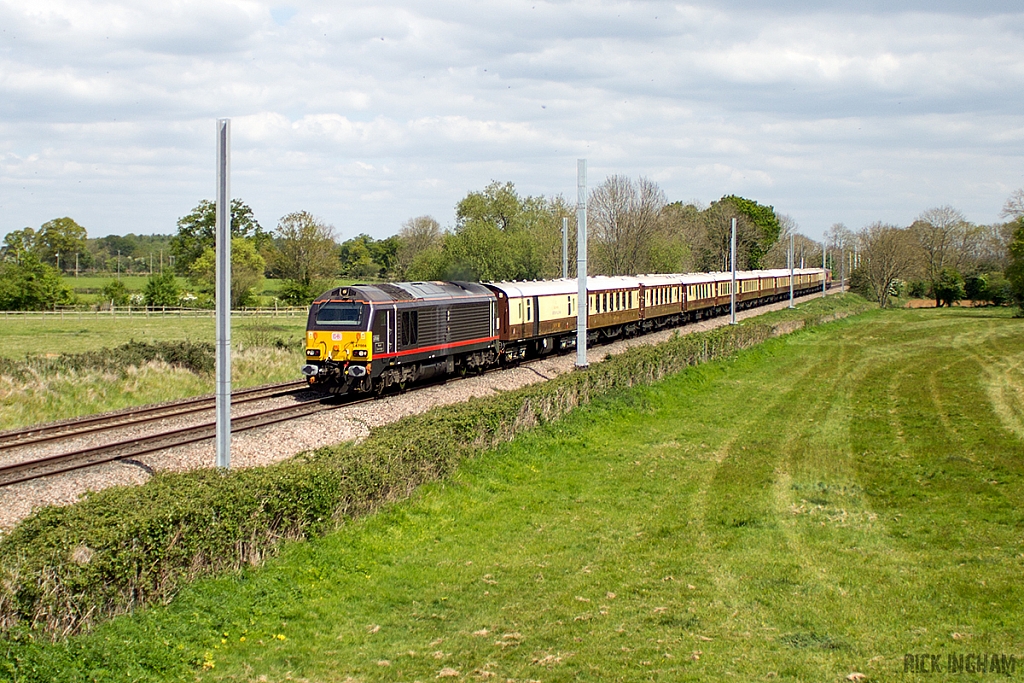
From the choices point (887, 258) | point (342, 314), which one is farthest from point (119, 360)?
point (887, 258)

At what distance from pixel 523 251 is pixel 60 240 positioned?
74770 mm

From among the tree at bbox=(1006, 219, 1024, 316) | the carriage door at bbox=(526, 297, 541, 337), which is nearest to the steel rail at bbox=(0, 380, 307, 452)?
the carriage door at bbox=(526, 297, 541, 337)

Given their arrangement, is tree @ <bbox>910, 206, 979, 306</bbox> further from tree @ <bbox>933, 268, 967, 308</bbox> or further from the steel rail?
the steel rail

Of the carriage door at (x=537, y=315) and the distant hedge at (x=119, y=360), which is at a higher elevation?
the carriage door at (x=537, y=315)

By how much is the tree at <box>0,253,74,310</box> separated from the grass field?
219 ft

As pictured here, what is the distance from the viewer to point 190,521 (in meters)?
10.0

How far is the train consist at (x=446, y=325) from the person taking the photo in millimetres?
24234

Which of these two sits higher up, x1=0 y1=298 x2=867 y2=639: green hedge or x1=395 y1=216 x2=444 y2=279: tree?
x1=395 y1=216 x2=444 y2=279: tree

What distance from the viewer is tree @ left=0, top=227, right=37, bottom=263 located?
274ft

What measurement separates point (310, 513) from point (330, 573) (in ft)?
3.35

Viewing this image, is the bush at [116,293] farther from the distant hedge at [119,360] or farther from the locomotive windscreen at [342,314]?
the locomotive windscreen at [342,314]

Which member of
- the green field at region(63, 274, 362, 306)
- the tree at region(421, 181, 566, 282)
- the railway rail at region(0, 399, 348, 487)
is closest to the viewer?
the railway rail at region(0, 399, 348, 487)

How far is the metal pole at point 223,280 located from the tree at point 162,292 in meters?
69.2

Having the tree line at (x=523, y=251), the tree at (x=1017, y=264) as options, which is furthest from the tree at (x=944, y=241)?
the tree at (x=1017, y=264)
